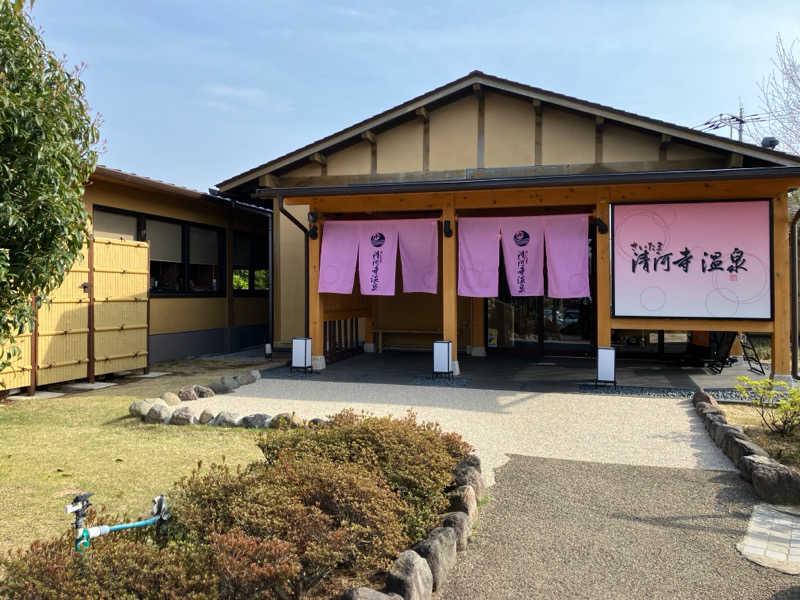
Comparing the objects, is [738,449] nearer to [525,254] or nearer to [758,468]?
[758,468]

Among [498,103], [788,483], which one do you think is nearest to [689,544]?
[788,483]

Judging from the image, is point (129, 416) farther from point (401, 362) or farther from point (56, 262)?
point (401, 362)

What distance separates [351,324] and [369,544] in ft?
38.0

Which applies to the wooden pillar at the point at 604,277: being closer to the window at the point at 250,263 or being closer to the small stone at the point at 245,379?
the small stone at the point at 245,379

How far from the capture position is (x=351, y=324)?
15.0 meters

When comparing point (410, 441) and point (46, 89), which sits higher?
point (46, 89)

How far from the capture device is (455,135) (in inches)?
532

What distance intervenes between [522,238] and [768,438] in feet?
18.2

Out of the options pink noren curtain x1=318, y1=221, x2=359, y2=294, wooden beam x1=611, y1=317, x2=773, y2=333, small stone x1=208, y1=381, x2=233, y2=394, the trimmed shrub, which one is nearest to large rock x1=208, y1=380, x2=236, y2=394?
small stone x1=208, y1=381, x2=233, y2=394

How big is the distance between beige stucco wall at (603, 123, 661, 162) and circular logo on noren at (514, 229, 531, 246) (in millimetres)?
3025

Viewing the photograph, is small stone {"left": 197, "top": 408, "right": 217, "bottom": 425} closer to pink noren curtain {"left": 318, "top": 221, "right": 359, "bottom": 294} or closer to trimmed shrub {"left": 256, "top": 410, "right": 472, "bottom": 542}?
trimmed shrub {"left": 256, "top": 410, "right": 472, "bottom": 542}

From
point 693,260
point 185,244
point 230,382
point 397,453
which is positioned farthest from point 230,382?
point 693,260

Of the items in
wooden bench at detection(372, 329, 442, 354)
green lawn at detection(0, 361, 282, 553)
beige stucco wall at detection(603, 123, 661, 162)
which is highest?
beige stucco wall at detection(603, 123, 661, 162)

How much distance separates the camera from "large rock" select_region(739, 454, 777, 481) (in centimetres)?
521
